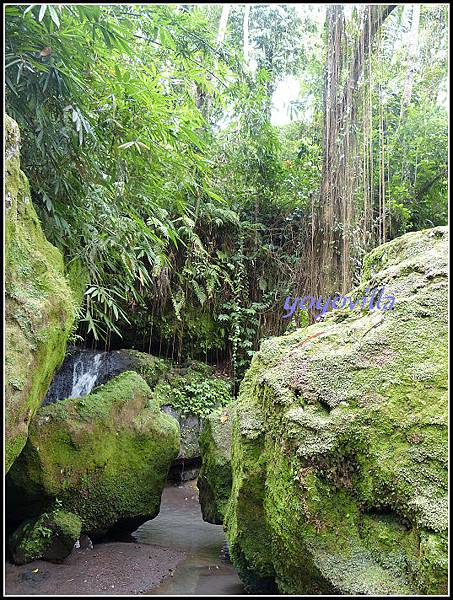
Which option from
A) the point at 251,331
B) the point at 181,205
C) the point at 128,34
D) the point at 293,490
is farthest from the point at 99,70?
the point at 251,331

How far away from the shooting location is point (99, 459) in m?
3.78

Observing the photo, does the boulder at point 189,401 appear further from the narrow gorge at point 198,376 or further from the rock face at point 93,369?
the rock face at point 93,369

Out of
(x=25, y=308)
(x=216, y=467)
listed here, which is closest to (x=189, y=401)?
(x=216, y=467)

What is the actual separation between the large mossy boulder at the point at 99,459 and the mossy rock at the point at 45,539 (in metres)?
0.14

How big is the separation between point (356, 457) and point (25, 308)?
1.93 metres

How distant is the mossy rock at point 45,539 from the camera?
3.30m

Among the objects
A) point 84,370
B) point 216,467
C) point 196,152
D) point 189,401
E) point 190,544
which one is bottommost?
point 190,544

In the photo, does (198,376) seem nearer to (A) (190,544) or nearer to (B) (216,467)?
(A) (190,544)

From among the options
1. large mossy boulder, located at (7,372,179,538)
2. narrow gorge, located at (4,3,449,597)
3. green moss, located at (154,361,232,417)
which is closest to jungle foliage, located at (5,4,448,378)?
narrow gorge, located at (4,3,449,597)

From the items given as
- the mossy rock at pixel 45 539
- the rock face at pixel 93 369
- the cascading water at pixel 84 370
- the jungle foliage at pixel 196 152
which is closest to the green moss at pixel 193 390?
the rock face at pixel 93 369

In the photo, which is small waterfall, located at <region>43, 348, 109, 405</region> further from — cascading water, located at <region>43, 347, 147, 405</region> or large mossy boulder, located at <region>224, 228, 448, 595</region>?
large mossy boulder, located at <region>224, 228, 448, 595</region>

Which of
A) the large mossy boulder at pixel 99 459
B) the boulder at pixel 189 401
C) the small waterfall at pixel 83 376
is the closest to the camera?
the large mossy boulder at pixel 99 459

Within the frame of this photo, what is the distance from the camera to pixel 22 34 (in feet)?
9.32

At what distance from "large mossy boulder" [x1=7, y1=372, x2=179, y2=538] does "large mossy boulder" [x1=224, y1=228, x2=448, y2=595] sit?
1.43 metres
